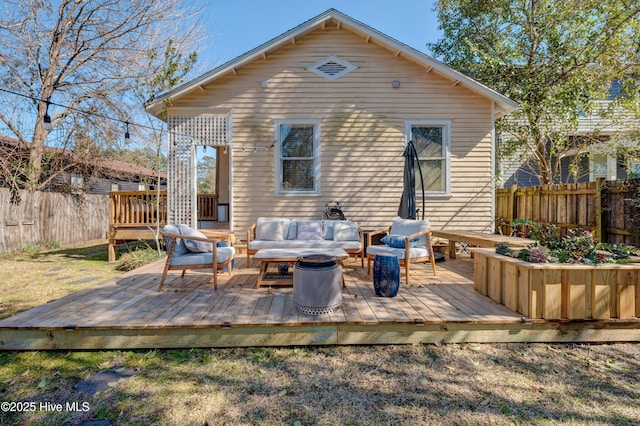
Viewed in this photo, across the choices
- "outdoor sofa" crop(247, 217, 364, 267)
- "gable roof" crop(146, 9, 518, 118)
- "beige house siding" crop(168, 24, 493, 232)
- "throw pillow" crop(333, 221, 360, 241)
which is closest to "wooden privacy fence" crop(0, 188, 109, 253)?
"gable roof" crop(146, 9, 518, 118)

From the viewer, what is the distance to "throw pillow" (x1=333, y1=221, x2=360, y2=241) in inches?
224

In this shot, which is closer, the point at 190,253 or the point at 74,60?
the point at 190,253

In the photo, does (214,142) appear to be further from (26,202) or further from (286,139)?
(26,202)

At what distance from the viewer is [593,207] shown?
5367mm

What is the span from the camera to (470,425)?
6.15ft

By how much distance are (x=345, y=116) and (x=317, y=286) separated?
5.01m

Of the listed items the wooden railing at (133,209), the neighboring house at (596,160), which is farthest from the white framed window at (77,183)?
the neighboring house at (596,160)

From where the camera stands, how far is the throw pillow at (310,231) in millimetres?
5703

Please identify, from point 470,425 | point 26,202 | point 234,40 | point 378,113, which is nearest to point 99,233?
point 26,202

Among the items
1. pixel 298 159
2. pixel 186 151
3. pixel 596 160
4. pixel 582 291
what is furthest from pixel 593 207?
pixel 596 160

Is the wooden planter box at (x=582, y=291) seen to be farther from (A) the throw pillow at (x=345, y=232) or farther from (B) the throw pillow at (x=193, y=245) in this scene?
(B) the throw pillow at (x=193, y=245)

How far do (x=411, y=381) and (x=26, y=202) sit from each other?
11.5 metres

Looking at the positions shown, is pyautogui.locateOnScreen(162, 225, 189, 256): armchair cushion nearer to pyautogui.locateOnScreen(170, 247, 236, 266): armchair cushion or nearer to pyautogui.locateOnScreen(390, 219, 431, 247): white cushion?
pyautogui.locateOnScreen(170, 247, 236, 266): armchair cushion

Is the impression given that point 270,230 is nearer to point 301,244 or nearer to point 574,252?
point 301,244
